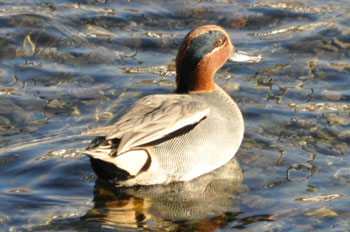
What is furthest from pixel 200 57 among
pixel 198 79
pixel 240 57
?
pixel 240 57

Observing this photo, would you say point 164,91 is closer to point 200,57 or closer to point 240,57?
point 240,57

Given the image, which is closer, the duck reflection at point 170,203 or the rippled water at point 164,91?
the duck reflection at point 170,203

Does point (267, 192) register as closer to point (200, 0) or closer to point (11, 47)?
point (11, 47)

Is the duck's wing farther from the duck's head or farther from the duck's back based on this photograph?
the duck's head

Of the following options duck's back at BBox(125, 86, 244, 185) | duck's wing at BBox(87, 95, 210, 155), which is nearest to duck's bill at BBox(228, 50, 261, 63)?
duck's back at BBox(125, 86, 244, 185)

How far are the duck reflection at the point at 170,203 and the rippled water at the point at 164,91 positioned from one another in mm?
16

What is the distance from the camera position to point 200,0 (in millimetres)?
11062

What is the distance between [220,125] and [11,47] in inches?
138

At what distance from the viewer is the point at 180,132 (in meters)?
6.88

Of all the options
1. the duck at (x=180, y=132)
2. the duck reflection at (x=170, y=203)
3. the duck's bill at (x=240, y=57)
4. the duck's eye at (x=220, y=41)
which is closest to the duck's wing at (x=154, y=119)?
the duck at (x=180, y=132)

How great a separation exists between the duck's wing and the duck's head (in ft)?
1.21

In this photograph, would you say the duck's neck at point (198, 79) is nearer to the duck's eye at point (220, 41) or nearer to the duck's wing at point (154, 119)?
the duck's eye at point (220, 41)

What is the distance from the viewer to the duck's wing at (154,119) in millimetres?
6430

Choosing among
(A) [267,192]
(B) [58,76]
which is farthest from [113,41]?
(A) [267,192]
